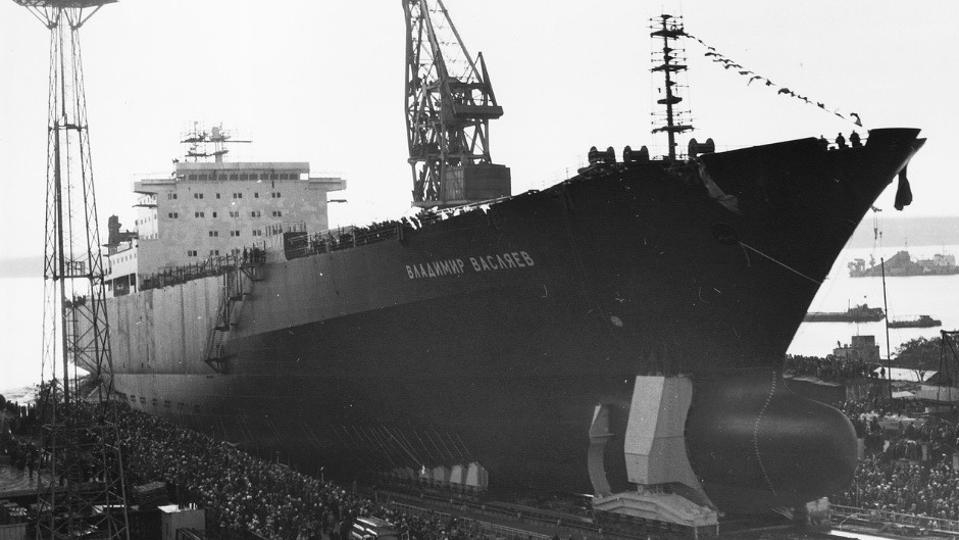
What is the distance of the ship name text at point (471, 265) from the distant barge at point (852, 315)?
73.3m

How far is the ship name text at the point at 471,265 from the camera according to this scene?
1954 centimetres

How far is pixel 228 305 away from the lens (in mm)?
28906

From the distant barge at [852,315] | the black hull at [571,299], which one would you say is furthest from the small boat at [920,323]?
the black hull at [571,299]

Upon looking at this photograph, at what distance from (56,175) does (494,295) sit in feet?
25.5

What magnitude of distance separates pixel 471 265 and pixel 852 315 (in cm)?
8028

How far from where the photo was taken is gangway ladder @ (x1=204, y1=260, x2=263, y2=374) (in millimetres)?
27906

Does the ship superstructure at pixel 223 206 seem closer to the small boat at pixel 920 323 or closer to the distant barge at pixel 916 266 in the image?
the small boat at pixel 920 323

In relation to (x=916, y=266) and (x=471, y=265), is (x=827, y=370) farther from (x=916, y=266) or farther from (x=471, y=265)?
(x=916, y=266)

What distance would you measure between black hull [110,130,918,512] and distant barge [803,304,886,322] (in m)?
72.6

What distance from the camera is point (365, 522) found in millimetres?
16438

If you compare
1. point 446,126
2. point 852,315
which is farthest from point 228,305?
point 852,315

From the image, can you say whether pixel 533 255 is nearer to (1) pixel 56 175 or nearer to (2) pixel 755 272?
(2) pixel 755 272

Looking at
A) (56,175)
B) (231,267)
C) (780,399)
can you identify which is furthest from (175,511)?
(231,267)

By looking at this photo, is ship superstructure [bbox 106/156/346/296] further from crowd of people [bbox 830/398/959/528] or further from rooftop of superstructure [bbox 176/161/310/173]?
crowd of people [bbox 830/398/959/528]
